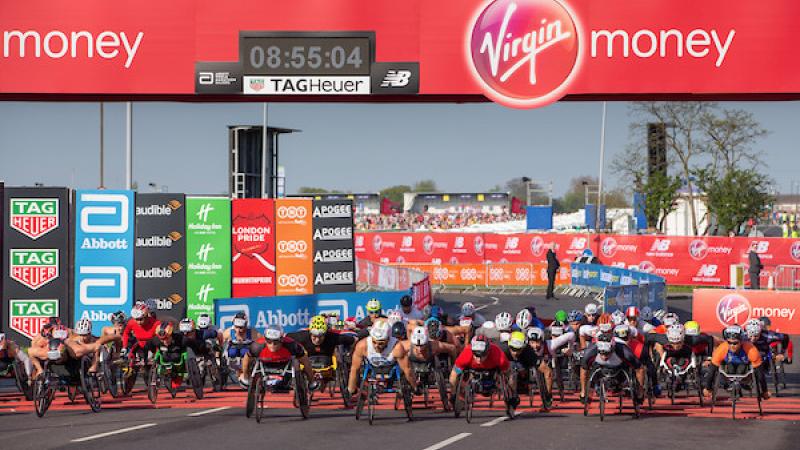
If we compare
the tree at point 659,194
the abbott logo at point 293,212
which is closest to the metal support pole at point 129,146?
the abbott logo at point 293,212

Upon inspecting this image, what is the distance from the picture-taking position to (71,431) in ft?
58.6

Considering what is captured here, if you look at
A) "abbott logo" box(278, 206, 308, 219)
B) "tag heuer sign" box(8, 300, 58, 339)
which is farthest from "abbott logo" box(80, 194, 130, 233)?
"abbott logo" box(278, 206, 308, 219)

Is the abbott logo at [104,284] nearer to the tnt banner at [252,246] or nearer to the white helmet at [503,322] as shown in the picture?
the tnt banner at [252,246]

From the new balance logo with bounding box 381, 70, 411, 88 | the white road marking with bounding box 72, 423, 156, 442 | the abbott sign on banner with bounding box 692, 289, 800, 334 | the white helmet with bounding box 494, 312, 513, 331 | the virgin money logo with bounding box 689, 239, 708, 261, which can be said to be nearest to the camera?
the white road marking with bounding box 72, 423, 156, 442

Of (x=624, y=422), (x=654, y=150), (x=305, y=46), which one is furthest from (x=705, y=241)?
(x=305, y=46)

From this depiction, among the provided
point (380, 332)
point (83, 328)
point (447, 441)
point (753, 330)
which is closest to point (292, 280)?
point (83, 328)

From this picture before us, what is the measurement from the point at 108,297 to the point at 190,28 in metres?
13.2

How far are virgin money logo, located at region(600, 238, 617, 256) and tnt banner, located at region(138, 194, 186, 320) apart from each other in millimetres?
34057

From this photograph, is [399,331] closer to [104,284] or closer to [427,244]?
[104,284]

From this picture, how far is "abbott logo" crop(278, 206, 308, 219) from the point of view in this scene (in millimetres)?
33531

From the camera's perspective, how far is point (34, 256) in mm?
27938

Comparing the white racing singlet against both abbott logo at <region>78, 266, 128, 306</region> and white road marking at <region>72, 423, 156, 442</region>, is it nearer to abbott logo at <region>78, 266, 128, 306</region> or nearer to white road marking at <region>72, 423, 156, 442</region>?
white road marking at <region>72, 423, 156, 442</region>

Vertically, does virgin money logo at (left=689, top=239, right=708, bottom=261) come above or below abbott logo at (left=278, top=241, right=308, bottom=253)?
below

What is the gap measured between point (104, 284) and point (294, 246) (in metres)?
6.36
